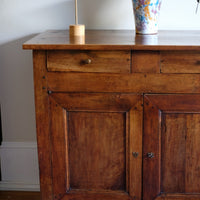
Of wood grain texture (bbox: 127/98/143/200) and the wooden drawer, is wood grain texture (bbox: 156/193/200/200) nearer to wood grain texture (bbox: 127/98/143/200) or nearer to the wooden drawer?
wood grain texture (bbox: 127/98/143/200)

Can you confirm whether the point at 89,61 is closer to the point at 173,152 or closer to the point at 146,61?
the point at 146,61

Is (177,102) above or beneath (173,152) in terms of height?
above

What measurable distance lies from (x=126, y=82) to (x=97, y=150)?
34 centimetres

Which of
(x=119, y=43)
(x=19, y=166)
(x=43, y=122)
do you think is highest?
(x=119, y=43)

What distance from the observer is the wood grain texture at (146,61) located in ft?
4.68

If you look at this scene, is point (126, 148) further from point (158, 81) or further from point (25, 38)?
point (25, 38)

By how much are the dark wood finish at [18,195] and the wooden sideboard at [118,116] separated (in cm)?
47

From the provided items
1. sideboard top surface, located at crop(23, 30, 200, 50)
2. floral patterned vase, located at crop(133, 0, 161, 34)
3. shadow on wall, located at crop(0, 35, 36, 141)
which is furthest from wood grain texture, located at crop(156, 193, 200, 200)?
shadow on wall, located at crop(0, 35, 36, 141)

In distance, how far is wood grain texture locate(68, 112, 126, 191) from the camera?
1.53 meters

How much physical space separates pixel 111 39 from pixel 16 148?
38.8 inches

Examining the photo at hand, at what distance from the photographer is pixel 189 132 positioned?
1.51m

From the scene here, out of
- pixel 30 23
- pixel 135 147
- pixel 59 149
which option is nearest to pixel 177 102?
pixel 135 147

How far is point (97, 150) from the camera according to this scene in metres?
1.57

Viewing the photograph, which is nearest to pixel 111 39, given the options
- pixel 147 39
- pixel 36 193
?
pixel 147 39
